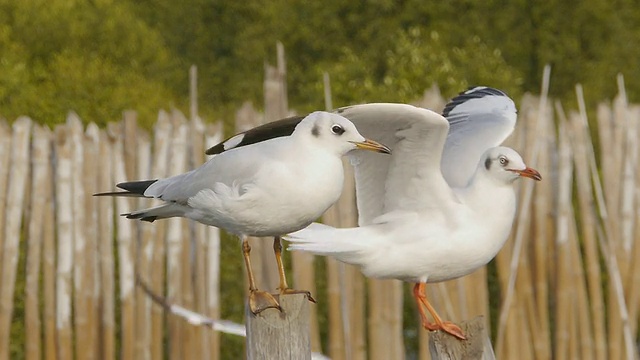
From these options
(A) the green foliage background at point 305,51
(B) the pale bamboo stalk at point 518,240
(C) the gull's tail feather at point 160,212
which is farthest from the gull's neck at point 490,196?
(A) the green foliage background at point 305,51

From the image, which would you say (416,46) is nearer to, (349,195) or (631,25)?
(631,25)

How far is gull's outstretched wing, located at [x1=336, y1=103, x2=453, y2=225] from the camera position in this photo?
550 centimetres

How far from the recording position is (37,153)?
7.86 m

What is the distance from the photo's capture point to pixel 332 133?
5.02m

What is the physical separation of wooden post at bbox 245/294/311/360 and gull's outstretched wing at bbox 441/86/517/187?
164 cm

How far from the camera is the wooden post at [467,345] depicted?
476 centimetres

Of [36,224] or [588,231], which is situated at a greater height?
[36,224]

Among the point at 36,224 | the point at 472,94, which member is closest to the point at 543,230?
the point at 472,94

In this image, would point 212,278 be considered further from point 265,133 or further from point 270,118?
point 265,133

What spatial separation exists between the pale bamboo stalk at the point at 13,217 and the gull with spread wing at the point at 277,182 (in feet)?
9.01

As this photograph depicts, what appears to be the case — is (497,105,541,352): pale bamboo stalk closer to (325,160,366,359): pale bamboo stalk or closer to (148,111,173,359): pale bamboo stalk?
(325,160,366,359): pale bamboo stalk

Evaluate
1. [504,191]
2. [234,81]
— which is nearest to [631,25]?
[234,81]

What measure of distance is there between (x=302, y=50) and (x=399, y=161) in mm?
23419

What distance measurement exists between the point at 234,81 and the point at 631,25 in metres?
7.95
